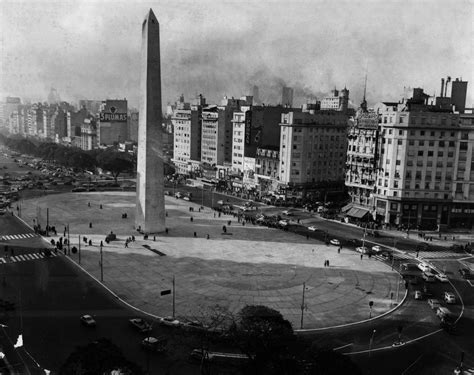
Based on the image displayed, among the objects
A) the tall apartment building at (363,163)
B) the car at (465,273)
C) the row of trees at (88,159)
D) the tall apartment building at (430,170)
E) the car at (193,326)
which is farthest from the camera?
the row of trees at (88,159)

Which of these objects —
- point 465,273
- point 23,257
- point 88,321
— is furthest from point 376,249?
point 23,257

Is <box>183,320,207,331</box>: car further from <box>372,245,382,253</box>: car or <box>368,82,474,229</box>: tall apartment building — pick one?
<box>368,82,474,229</box>: tall apartment building

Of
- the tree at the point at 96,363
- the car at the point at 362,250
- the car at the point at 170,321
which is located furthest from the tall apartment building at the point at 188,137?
the tree at the point at 96,363

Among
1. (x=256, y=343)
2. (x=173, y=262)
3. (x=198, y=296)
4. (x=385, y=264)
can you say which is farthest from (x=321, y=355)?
(x=385, y=264)

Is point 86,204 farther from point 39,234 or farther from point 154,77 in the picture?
point 154,77

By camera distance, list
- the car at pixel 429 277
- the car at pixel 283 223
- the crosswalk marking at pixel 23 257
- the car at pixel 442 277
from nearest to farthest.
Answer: the car at pixel 429 277 → the car at pixel 442 277 → the crosswalk marking at pixel 23 257 → the car at pixel 283 223

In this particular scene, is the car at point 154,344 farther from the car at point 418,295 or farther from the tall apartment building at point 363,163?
the tall apartment building at point 363,163

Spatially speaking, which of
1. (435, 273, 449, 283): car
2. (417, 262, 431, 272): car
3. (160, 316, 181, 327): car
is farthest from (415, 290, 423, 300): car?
(160, 316, 181, 327): car

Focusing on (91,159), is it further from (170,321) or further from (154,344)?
(154,344)

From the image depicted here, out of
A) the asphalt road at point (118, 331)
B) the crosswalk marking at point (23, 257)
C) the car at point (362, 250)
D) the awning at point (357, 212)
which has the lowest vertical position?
the asphalt road at point (118, 331)
